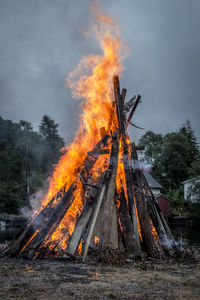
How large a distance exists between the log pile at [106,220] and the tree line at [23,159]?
34623 millimetres

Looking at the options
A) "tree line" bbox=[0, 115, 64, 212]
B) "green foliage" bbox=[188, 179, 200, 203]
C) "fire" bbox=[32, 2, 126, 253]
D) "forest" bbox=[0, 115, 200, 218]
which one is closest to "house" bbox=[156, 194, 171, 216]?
"forest" bbox=[0, 115, 200, 218]

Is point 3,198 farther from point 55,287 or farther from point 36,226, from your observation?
point 55,287

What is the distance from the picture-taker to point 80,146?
12359 mm

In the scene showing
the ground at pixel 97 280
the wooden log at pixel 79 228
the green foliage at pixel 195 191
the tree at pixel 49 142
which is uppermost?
the tree at pixel 49 142

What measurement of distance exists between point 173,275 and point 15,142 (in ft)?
177

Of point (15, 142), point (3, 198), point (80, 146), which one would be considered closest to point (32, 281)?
point (80, 146)

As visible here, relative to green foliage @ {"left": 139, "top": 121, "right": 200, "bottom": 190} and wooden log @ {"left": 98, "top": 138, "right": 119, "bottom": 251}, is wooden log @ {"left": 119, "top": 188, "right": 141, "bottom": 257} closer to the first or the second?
wooden log @ {"left": 98, "top": 138, "right": 119, "bottom": 251}

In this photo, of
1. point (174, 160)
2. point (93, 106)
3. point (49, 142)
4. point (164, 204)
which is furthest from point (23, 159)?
point (93, 106)

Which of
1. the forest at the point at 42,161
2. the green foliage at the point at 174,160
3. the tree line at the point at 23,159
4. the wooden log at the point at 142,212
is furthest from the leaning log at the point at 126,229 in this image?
the green foliage at the point at 174,160

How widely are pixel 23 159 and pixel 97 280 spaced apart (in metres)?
51.4

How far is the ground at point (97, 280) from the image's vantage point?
16.6 ft

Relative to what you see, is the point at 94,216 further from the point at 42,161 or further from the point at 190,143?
the point at 190,143

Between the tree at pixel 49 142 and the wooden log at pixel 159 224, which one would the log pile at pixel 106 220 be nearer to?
the wooden log at pixel 159 224

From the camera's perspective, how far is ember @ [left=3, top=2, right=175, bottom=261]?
29.6 ft
